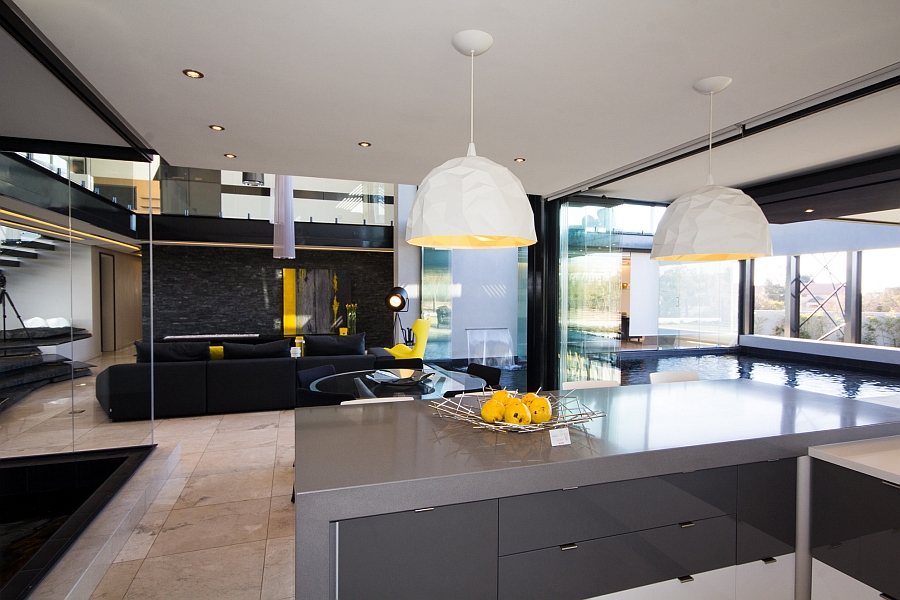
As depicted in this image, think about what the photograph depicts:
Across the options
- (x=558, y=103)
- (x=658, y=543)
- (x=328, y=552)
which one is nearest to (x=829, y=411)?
(x=658, y=543)

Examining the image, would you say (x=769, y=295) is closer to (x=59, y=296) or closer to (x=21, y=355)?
(x=59, y=296)

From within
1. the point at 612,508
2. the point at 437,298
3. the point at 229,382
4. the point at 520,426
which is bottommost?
the point at 229,382

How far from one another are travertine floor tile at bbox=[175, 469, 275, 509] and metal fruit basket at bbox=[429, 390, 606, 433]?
6.00ft

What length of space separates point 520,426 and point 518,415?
0.05m

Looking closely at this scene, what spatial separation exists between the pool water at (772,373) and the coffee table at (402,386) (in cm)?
433

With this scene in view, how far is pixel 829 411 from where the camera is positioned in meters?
2.39

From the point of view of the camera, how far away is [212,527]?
9.68ft

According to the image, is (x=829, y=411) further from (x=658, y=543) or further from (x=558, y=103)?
(x=558, y=103)

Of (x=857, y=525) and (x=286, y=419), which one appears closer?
(x=857, y=525)

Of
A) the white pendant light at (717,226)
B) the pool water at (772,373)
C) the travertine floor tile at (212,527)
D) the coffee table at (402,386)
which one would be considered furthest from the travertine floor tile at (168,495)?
the pool water at (772,373)

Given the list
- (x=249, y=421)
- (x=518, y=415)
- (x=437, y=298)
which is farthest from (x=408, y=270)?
(x=518, y=415)

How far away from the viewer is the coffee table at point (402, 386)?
3.59 metres

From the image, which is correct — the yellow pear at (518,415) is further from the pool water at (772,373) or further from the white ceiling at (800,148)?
the pool water at (772,373)

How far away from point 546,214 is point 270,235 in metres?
5.56
